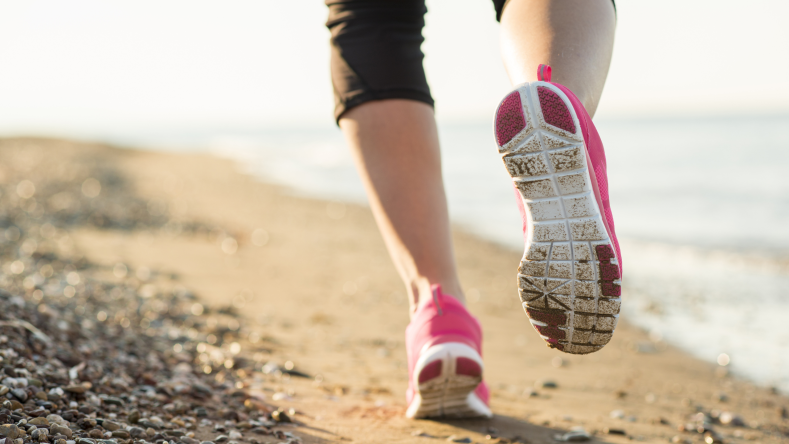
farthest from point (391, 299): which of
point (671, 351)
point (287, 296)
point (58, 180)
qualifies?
point (58, 180)

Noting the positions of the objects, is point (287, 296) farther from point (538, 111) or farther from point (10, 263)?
point (538, 111)

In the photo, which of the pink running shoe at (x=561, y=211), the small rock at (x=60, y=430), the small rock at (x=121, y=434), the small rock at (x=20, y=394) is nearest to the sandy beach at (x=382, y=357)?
the small rock at (x=121, y=434)

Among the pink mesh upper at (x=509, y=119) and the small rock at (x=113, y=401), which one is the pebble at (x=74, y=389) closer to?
the small rock at (x=113, y=401)

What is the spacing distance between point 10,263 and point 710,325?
3617 mm

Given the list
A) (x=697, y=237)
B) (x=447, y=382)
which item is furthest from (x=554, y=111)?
(x=697, y=237)

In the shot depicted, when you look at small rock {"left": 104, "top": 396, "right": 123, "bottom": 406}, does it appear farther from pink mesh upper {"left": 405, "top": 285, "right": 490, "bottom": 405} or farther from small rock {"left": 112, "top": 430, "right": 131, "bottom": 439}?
pink mesh upper {"left": 405, "top": 285, "right": 490, "bottom": 405}

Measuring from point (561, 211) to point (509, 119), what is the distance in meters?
0.20

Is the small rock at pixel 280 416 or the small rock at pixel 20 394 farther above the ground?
the small rock at pixel 20 394

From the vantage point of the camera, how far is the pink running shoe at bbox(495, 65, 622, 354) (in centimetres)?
113

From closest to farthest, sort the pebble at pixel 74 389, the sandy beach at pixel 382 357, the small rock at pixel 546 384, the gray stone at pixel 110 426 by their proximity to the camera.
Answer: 1. the gray stone at pixel 110 426
2. the pebble at pixel 74 389
3. the sandy beach at pixel 382 357
4. the small rock at pixel 546 384

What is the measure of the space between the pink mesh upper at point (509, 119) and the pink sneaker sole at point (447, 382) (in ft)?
1.92

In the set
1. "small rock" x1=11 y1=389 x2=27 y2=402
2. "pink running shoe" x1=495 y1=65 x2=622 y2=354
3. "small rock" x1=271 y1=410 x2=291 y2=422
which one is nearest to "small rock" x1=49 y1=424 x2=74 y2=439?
"small rock" x1=11 y1=389 x2=27 y2=402

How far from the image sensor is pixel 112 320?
7.92 feet

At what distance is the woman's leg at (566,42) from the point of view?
122 cm
